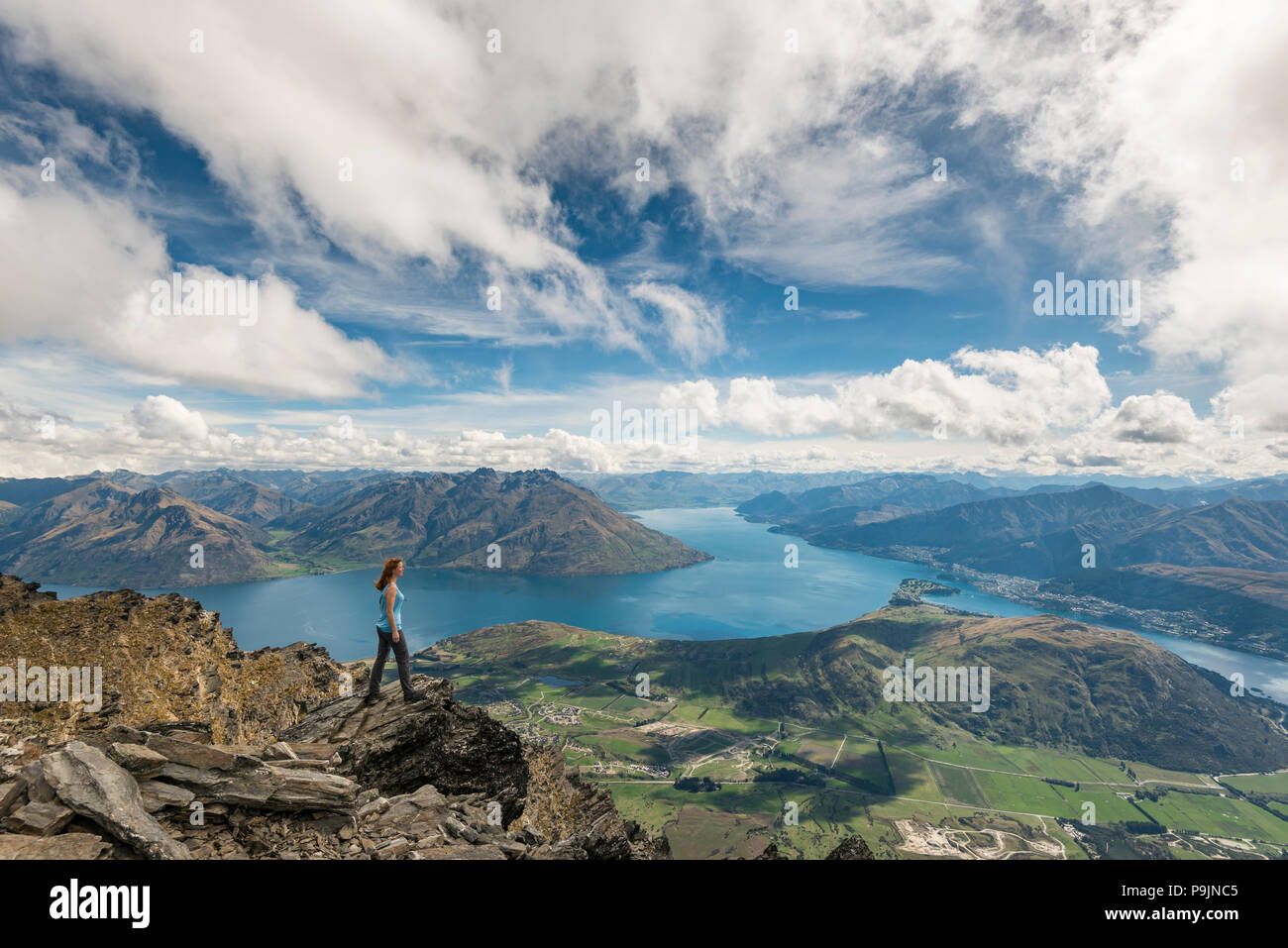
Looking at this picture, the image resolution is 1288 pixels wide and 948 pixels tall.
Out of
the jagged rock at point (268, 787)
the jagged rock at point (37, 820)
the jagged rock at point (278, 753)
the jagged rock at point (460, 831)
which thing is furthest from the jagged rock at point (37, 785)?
the jagged rock at point (460, 831)

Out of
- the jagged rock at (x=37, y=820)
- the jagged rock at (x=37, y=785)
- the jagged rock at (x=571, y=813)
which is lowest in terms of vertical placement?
the jagged rock at (x=571, y=813)

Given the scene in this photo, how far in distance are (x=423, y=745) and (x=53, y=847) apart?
11.3 m

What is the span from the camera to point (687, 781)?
504ft

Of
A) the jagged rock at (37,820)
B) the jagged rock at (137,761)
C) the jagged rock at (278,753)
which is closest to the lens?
the jagged rock at (37,820)

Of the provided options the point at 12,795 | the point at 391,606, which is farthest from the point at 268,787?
the point at 391,606

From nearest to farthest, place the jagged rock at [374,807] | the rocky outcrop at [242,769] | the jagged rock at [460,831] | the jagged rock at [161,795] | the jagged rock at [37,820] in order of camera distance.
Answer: the jagged rock at [37,820] < the rocky outcrop at [242,769] < the jagged rock at [161,795] < the jagged rock at [374,807] < the jagged rock at [460,831]

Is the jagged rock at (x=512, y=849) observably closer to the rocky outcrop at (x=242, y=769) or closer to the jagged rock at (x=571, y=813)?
the rocky outcrop at (x=242, y=769)

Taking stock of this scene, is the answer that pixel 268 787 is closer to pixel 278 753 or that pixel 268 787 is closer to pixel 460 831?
pixel 278 753

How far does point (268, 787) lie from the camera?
1233 centimetres

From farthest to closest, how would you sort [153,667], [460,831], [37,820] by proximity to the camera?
1. [153,667]
2. [460,831]
3. [37,820]

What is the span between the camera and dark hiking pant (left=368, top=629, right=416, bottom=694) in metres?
14.7

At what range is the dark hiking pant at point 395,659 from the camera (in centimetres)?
1472

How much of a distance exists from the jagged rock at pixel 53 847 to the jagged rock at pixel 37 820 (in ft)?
0.58
